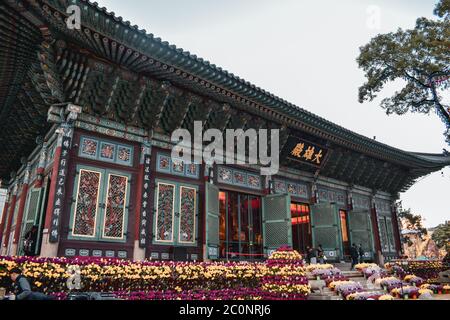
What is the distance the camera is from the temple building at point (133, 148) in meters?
8.34

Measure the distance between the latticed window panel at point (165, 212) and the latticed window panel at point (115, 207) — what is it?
1.05 metres

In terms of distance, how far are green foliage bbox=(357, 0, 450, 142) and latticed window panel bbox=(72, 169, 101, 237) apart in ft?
36.5

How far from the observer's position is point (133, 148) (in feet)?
34.6

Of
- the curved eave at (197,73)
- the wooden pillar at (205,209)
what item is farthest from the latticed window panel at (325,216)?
the wooden pillar at (205,209)

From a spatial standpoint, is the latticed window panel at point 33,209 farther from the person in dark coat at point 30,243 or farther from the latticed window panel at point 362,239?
the latticed window panel at point 362,239

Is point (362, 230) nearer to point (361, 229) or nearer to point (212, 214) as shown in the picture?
point (361, 229)

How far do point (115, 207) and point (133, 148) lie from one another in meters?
1.93

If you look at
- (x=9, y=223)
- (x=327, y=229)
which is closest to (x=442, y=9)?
(x=327, y=229)

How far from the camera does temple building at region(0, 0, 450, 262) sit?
8344mm

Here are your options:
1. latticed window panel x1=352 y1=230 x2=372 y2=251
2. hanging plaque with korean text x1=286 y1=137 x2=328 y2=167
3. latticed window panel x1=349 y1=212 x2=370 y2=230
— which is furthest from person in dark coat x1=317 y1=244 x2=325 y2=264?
hanging plaque with korean text x1=286 y1=137 x2=328 y2=167

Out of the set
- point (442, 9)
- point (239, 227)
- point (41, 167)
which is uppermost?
point (442, 9)

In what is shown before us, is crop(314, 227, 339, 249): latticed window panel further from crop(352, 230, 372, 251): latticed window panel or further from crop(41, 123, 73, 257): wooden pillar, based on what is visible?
crop(41, 123, 73, 257): wooden pillar

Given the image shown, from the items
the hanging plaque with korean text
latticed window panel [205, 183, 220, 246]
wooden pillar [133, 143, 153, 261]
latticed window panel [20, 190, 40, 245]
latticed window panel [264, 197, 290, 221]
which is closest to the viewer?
wooden pillar [133, 143, 153, 261]

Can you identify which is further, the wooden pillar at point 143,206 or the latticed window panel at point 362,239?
the latticed window panel at point 362,239
